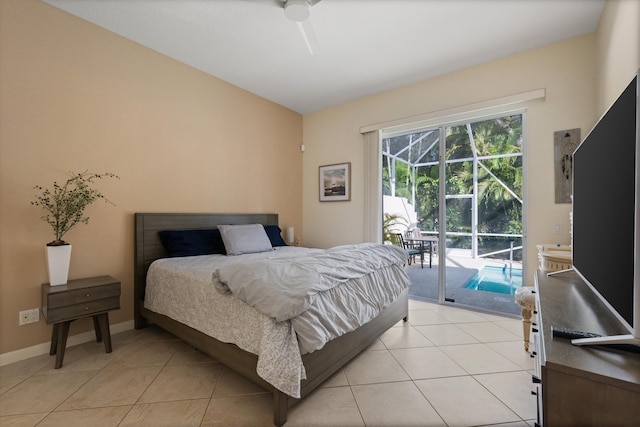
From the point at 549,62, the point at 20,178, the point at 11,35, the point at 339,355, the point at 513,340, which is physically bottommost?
the point at 513,340

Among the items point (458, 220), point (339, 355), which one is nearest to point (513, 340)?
point (458, 220)

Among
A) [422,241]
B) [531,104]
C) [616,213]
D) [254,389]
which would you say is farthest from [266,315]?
[531,104]

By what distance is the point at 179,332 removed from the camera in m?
2.26

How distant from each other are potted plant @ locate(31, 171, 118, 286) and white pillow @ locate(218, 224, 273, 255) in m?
1.24

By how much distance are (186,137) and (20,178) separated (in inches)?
57.5

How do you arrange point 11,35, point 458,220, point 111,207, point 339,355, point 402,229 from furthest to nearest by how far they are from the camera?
point 402,229
point 458,220
point 111,207
point 11,35
point 339,355

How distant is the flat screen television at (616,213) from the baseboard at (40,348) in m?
3.39

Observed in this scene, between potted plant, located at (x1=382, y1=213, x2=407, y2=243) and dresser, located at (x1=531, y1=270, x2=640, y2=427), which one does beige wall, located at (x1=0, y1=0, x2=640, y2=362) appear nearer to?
potted plant, located at (x1=382, y1=213, x2=407, y2=243)

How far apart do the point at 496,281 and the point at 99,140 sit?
15.0ft

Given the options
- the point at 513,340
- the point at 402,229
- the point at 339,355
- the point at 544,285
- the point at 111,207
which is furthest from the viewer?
the point at 402,229

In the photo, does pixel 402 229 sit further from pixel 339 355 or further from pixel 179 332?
pixel 179 332

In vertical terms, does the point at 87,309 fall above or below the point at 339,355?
above

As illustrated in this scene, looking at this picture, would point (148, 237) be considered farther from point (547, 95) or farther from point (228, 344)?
point (547, 95)

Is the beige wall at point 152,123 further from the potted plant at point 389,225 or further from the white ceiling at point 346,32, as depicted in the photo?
the potted plant at point 389,225
